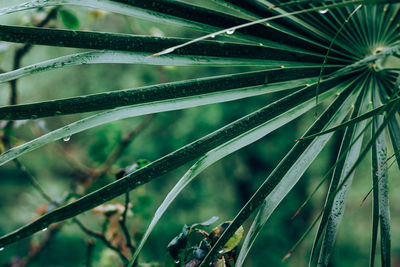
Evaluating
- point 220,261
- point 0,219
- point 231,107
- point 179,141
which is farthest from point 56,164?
point 220,261

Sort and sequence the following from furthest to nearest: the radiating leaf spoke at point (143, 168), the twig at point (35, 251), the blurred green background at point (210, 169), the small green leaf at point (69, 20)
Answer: the blurred green background at point (210, 169)
the twig at point (35, 251)
the small green leaf at point (69, 20)
the radiating leaf spoke at point (143, 168)

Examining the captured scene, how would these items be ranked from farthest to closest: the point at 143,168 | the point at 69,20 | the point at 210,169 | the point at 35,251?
the point at 210,169
the point at 35,251
the point at 69,20
the point at 143,168

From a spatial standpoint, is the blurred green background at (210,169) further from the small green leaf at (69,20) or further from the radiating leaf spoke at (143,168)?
the radiating leaf spoke at (143,168)

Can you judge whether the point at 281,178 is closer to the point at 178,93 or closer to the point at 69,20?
the point at 178,93

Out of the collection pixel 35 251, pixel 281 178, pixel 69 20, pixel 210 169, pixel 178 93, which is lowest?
pixel 210 169

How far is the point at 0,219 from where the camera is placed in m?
5.19

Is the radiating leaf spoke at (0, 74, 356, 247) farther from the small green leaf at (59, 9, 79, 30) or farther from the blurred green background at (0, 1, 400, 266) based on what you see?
the blurred green background at (0, 1, 400, 266)

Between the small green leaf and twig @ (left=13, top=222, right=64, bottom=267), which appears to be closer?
the small green leaf

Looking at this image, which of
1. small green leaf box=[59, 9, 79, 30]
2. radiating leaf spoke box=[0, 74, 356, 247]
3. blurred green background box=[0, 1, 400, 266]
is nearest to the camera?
A: radiating leaf spoke box=[0, 74, 356, 247]

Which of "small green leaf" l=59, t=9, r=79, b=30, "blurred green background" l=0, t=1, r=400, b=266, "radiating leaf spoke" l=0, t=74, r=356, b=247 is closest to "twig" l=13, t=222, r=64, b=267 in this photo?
"small green leaf" l=59, t=9, r=79, b=30

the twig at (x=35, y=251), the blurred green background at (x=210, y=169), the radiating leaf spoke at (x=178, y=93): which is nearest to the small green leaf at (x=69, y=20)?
the radiating leaf spoke at (x=178, y=93)

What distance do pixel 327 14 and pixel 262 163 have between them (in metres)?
2.88

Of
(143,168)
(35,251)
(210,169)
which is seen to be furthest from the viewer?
(210,169)

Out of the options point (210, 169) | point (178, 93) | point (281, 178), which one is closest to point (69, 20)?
point (178, 93)
